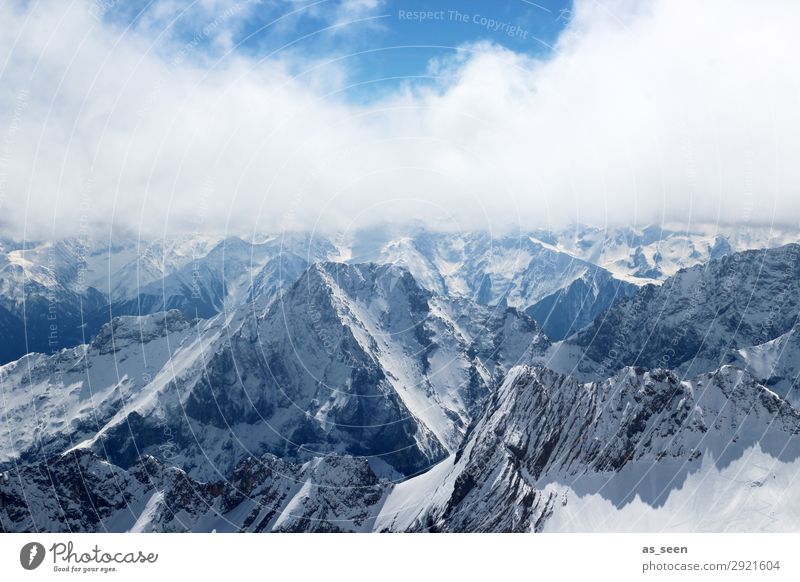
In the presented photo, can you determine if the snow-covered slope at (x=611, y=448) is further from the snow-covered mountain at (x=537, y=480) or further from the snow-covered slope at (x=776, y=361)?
the snow-covered slope at (x=776, y=361)

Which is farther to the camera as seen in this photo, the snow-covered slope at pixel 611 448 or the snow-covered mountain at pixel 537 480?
the snow-covered slope at pixel 611 448

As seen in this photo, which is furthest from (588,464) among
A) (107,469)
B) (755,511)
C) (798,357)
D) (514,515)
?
(798,357)

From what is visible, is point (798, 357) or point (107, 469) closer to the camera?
point (107, 469)

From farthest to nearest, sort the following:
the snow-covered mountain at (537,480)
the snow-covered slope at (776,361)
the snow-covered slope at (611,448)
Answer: the snow-covered slope at (776,361) → the snow-covered slope at (611,448) → the snow-covered mountain at (537,480)

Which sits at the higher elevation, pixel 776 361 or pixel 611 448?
pixel 611 448

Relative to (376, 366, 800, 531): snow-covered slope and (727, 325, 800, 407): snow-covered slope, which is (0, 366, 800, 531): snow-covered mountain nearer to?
(376, 366, 800, 531): snow-covered slope

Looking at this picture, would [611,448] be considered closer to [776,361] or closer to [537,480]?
[537,480]

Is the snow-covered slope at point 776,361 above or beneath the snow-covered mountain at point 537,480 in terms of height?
beneath

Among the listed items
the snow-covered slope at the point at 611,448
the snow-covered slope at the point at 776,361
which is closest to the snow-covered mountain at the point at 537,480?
the snow-covered slope at the point at 611,448

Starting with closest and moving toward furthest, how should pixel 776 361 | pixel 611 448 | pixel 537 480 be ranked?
pixel 611 448 < pixel 537 480 < pixel 776 361

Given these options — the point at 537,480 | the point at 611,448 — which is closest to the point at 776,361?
the point at 611,448
